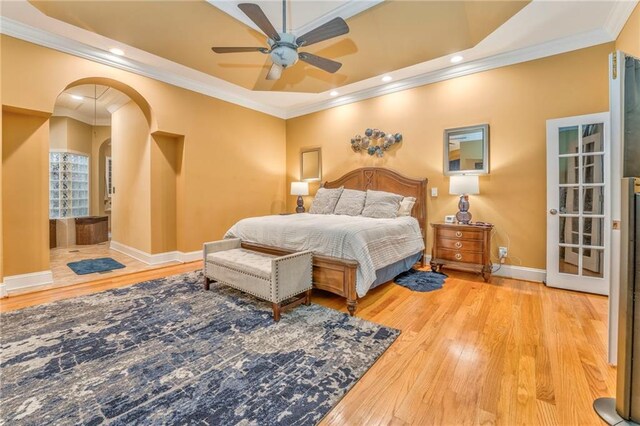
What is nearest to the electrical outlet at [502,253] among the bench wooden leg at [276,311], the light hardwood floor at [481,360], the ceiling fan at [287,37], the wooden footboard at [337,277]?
the light hardwood floor at [481,360]

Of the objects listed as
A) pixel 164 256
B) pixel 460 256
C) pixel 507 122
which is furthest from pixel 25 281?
pixel 507 122

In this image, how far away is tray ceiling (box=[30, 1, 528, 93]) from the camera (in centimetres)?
276

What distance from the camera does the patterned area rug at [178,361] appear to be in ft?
4.69

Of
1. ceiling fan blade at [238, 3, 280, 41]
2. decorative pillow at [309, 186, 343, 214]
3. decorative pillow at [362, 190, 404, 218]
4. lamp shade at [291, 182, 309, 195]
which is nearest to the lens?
ceiling fan blade at [238, 3, 280, 41]

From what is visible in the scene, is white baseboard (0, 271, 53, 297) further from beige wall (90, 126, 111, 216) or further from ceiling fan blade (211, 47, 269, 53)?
beige wall (90, 126, 111, 216)

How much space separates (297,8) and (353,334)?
317 centimetres

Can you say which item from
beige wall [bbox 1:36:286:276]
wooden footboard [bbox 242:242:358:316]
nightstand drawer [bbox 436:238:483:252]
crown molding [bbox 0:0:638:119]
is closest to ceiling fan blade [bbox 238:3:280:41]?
crown molding [bbox 0:0:638:119]

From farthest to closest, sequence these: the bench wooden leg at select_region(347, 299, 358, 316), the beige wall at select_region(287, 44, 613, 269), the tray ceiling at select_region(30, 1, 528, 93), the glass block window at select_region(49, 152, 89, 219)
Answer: the glass block window at select_region(49, 152, 89, 219) → the beige wall at select_region(287, 44, 613, 269) → the tray ceiling at select_region(30, 1, 528, 93) → the bench wooden leg at select_region(347, 299, 358, 316)

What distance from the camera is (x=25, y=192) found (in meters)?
3.27

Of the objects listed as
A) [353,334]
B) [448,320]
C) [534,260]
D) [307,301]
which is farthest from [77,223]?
[534,260]

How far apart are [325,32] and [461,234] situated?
2875mm

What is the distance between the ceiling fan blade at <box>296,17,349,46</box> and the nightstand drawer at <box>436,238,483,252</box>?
9.26ft

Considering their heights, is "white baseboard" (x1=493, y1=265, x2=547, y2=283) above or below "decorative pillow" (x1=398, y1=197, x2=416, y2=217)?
below

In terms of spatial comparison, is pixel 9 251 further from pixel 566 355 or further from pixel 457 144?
pixel 457 144
